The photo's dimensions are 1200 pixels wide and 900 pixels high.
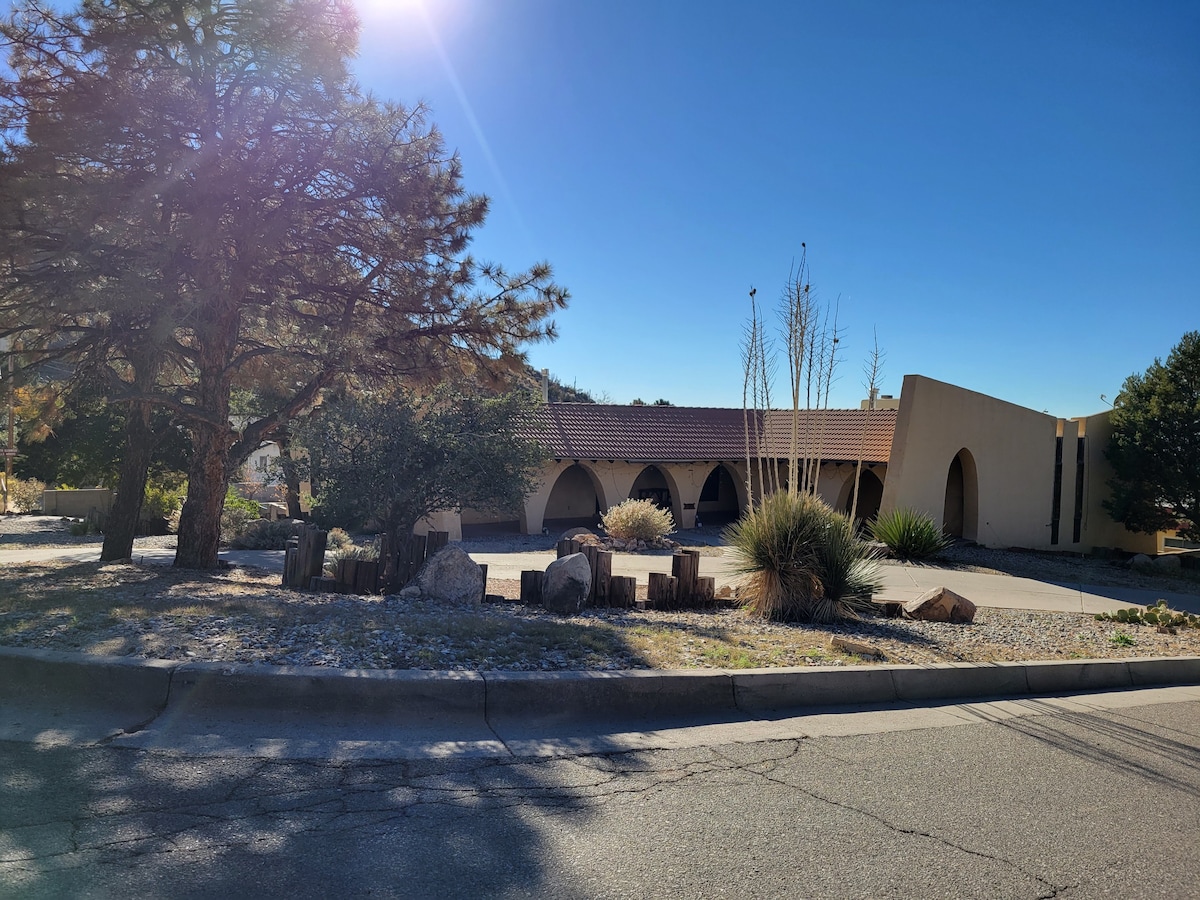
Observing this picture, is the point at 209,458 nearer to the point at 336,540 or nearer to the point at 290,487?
the point at 336,540

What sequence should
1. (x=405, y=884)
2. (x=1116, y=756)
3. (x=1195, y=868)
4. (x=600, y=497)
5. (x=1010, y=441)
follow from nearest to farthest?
(x=405, y=884) → (x=1195, y=868) → (x=1116, y=756) → (x=1010, y=441) → (x=600, y=497)

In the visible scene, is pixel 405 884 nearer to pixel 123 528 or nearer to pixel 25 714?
pixel 25 714

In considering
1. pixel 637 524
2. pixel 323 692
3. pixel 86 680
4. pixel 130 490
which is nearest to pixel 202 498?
pixel 130 490

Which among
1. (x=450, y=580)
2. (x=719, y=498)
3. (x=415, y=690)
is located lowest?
(x=415, y=690)

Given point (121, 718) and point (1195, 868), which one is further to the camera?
point (121, 718)

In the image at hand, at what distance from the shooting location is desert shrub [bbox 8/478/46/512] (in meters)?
28.5

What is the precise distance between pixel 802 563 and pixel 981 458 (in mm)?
14684

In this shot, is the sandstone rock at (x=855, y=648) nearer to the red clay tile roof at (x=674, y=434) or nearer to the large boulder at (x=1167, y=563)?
the large boulder at (x=1167, y=563)

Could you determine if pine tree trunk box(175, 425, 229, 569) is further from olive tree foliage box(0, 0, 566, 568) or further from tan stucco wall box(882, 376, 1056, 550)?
tan stucco wall box(882, 376, 1056, 550)

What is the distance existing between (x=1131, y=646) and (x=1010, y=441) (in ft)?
48.0

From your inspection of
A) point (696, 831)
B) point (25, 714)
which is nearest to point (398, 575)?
point (25, 714)

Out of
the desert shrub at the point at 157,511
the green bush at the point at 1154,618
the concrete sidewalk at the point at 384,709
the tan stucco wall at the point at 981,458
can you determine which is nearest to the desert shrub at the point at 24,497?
the desert shrub at the point at 157,511

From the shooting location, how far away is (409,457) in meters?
11.3

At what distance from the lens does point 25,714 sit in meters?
5.14
